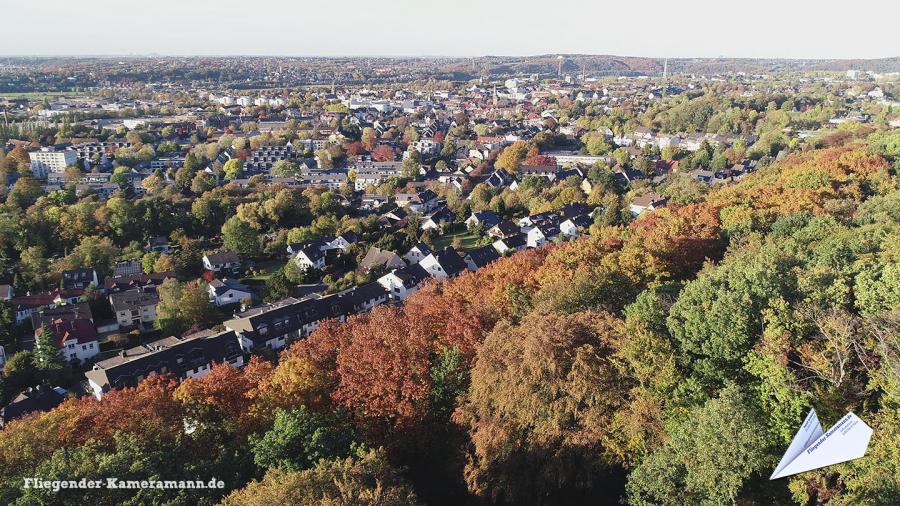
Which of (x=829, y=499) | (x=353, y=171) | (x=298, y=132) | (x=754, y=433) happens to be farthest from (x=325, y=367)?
(x=298, y=132)

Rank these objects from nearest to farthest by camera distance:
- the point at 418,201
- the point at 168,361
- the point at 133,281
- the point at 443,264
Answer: the point at 168,361 < the point at 133,281 < the point at 443,264 < the point at 418,201

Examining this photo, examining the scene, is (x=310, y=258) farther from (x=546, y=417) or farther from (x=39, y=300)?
(x=546, y=417)

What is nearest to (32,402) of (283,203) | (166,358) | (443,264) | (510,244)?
(166,358)

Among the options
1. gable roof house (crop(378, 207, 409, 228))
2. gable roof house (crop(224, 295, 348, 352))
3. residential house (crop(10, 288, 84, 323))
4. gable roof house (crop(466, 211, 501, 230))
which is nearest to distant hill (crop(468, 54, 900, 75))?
gable roof house (crop(378, 207, 409, 228))

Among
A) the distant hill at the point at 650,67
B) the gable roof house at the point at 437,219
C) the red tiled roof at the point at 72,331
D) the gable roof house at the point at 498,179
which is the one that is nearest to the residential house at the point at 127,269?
the red tiled roof at the point at 72,331

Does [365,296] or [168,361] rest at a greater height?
[168,361]
